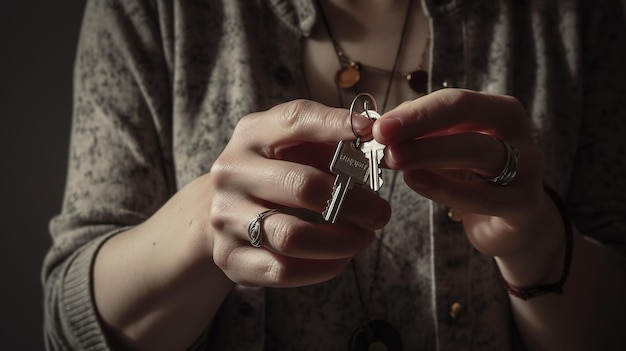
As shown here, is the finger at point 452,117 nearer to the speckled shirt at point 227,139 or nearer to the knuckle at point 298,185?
the knuckle at point 298,185

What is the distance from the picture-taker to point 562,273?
0.55 metres

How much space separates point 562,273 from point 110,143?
54 cm

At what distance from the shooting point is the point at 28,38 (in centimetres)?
81

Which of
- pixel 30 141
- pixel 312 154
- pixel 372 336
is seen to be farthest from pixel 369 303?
pixel 30 141

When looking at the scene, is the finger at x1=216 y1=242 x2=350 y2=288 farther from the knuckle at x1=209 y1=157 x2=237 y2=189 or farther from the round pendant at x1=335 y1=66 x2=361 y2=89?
the round pendant at x1=335 y1=66 x2=361 y2=89

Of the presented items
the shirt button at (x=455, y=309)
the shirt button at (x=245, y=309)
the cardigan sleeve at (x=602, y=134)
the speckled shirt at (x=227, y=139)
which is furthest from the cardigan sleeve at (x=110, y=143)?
the cardigan sleeve at (x=602, y=134)

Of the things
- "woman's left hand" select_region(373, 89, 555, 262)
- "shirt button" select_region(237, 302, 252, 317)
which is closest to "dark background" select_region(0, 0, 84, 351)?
"shirt button" select_region(237, 302, 252, 317)

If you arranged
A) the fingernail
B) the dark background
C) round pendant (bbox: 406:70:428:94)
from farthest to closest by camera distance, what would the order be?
1. the dark background
2. round pendant (bbox: 406:70:428:94)
3. the fingernail

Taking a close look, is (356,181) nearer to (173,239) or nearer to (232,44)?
(173,239)

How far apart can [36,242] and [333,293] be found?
1.88ft

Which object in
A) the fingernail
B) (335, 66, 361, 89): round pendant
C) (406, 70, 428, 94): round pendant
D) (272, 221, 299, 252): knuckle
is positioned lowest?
(406, 70, 428, 94): round pendant

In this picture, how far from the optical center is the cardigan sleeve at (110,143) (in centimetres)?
58

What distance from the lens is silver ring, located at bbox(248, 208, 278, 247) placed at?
15.4 inches

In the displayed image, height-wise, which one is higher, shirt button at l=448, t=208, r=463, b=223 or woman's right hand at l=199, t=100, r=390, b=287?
woman's right hand at l=199, t=100, r=390, b=287
